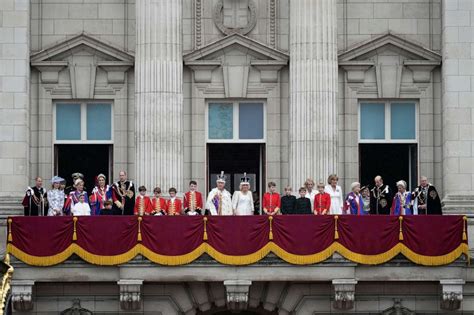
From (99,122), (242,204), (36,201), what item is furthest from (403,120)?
(36,201)

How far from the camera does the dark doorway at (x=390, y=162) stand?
6106 centimetres

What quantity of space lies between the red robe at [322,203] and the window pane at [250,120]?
5694 mm

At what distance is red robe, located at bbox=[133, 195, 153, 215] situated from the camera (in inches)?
2232

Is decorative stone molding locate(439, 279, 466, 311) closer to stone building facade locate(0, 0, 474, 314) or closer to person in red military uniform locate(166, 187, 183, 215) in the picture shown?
stone building facade locate(0, 0, 474, 314)

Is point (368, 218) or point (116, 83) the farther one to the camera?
point (116, 83)

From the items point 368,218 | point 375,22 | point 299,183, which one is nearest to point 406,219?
point 368,218

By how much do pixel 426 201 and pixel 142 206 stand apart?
9745 mm

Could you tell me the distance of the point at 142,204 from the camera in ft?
186

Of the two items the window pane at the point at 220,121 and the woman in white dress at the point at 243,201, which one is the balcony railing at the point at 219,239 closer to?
the woman in white dress at the point at 243,201

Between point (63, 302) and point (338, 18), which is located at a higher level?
point (338, 18)

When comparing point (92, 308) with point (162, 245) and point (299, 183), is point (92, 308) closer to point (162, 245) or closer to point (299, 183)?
point (162, 245)

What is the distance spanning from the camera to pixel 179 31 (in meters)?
60.0

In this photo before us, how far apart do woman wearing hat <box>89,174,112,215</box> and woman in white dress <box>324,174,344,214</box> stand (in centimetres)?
749

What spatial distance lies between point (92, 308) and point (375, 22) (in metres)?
14.8
